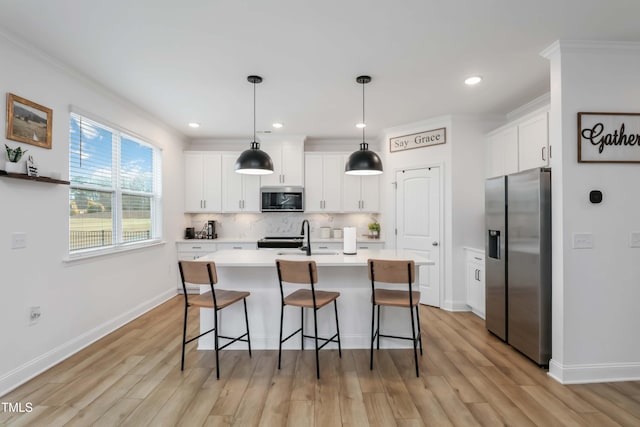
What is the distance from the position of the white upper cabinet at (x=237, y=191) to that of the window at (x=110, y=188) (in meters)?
1.11

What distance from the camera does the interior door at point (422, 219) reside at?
458 centimetres

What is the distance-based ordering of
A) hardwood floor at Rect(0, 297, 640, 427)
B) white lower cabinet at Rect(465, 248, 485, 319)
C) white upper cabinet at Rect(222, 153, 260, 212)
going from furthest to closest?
white upper cabinet at Rect(222, 153, 260, 212), white lower cabinet at Rect(465, 248, 485, 319), hardwood floor at Rect(0, 297, 640, 427)

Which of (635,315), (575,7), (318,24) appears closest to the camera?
(575,7)

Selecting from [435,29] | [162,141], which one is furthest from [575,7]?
[162,141]

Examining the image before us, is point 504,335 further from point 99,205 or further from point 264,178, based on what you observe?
point 99,205

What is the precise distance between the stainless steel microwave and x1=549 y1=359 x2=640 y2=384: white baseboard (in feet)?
13.0

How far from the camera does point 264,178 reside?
557 centimetres

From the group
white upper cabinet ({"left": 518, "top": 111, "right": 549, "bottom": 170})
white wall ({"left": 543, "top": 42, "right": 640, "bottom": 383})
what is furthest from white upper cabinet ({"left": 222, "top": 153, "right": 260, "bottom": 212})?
Answer: white wall ({"left": 543, "top": 42, "right": 640, "bottom": 383})

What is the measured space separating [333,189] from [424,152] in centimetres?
164

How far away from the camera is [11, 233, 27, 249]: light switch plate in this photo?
2.50 meters

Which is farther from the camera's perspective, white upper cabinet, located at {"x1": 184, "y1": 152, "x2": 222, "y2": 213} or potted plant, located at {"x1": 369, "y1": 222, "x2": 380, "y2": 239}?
white upper cabinet, located at {"x1": 184, "y1": 152, "x2": 222, "y2": 213}

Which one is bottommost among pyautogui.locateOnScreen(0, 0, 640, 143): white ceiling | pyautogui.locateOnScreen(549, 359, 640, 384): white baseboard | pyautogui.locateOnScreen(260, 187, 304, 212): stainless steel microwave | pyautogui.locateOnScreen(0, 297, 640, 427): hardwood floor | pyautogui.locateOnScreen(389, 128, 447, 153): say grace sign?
pyautogui.locateOnScreen(0, 297, 640, 427): hardwood floor

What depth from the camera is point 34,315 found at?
8.70 feet

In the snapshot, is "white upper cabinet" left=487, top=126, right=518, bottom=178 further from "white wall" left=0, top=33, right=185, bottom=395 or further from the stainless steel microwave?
"white wall" left=0, top=33, right=185, bottom=395
